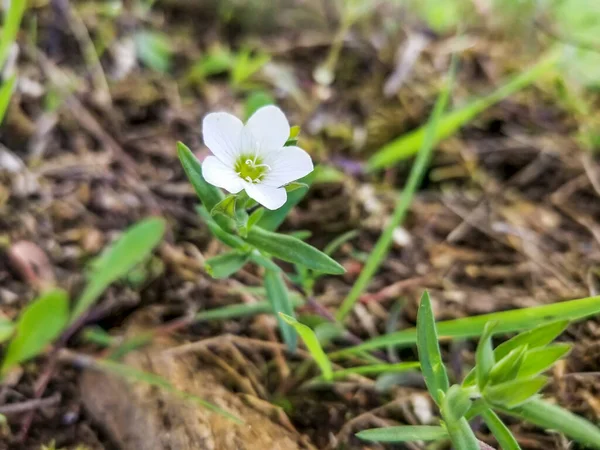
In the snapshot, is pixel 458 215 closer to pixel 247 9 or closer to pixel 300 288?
pixel 300 288

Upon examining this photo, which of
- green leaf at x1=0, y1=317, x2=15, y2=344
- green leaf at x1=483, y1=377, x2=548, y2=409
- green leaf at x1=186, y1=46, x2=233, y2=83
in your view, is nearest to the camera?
green leaf at x1=483, y1=377, x2=548, y2=409

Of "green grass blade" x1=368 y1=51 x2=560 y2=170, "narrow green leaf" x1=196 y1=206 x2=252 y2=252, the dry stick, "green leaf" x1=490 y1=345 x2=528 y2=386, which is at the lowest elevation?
the dry stick

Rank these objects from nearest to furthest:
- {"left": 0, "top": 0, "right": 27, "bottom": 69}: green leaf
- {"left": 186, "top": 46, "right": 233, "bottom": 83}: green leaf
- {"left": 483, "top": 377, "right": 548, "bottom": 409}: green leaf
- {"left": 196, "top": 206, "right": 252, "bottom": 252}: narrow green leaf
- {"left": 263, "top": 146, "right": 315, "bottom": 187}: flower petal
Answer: {"left": 483, "top": 377, "right": 548, "bottom": 409}: green leaf → {"left": 263, "top": 146, "right": 315, "bottom": 187}: flower petal → {"left": 196, "top": 206, "right": 252, "bottom": 252}: narrow green leaf → {"left": 0, "top": 0, "right": 27, "bottom": 69}: green leaf → {"left": 186, "top": 46, "right": 233, "bottom": 83}: green leaf

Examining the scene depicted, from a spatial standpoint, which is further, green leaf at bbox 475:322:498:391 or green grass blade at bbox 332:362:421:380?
green grass blade at bbox 332:362:421:380

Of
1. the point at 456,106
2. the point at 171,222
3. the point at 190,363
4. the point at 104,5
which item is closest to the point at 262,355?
the point at 190,363

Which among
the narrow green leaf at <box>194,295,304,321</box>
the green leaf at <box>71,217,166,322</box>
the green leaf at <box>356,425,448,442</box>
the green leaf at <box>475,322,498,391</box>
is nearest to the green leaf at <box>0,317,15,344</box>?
the green leaf at <box>71,217,166,322</box>

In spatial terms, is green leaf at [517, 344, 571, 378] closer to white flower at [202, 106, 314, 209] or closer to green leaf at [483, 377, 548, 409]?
green leaf at [483, 377, 548, 409]

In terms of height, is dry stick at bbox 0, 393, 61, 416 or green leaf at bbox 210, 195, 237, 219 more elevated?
green leaf at bbox 210, 195, 237, 219

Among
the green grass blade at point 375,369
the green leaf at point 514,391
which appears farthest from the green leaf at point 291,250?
the green leaf at point 514,391
